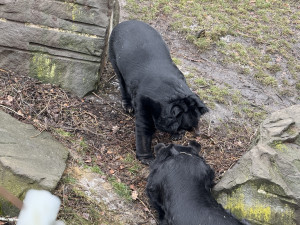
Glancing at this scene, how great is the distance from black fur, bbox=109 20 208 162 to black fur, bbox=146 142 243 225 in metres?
0.48

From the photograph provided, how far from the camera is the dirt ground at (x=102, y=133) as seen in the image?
421cm

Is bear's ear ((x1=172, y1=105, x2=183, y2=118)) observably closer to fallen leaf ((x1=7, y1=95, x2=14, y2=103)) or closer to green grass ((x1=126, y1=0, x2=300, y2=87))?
fallen leaf ((x1=7, y1=95, x2=14, y2=103))

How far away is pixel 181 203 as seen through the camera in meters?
3.73

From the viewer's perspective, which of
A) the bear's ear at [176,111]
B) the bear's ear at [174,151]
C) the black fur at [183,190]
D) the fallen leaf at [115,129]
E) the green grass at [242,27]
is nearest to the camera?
the black fur at [183,190]

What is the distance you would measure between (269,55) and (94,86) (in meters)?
3.98

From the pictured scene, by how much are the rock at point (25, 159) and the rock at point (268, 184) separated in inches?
A: 72.2

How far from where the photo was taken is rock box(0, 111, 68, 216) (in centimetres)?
365

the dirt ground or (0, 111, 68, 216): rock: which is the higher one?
(0, 111, 68, 216): rock

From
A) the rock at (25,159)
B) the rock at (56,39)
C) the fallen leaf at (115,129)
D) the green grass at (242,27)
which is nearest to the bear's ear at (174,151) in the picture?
the rock at (25,159)

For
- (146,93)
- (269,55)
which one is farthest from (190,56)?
(146,93)

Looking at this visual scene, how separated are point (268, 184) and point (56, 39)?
359cm

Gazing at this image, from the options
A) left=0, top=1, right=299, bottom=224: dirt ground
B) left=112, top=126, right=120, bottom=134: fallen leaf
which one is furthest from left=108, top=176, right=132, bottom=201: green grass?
left=112, top=126, right=120, bottom=134: fallen leaf

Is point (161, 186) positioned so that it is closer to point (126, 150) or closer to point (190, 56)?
point (126, 150)

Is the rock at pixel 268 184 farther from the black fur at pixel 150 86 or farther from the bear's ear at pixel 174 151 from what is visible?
the black fur at pixel 150 86
